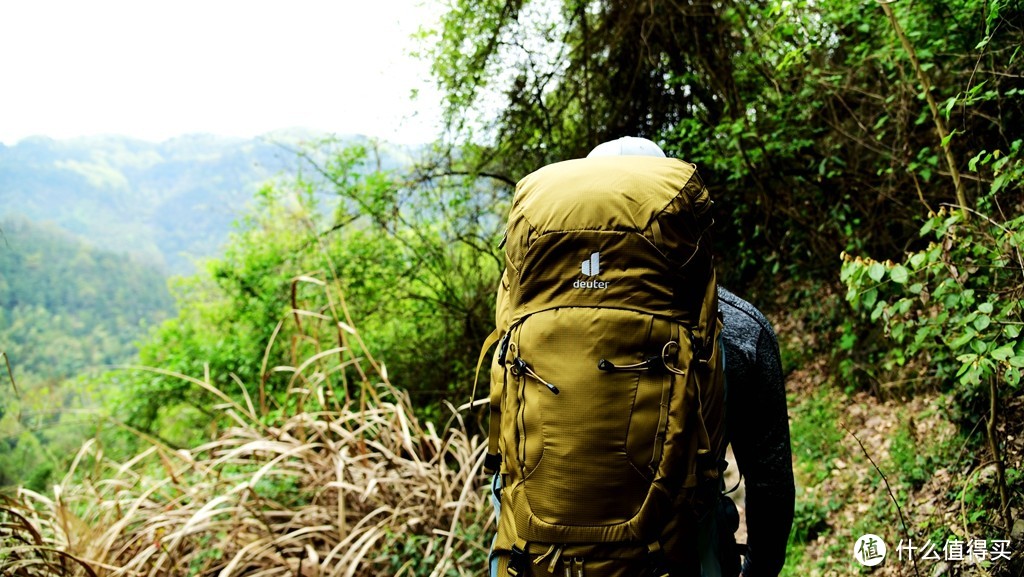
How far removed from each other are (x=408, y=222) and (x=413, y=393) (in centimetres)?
170

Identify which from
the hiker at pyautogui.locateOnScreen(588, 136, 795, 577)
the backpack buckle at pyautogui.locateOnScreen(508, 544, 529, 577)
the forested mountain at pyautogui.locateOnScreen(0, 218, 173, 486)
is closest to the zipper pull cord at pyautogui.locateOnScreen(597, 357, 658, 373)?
the hiker at pyautogui.locateOnScreen(588, 136, 795, 577)

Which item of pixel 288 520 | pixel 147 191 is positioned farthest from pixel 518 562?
pixel 147 191

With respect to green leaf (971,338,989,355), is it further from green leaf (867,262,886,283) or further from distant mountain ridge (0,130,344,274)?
distant mountain ridge (0,130,344,274)

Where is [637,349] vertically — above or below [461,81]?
below

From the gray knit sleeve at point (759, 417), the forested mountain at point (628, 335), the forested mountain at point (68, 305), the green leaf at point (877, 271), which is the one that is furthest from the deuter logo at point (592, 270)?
the forested mountain at point (68, 305)

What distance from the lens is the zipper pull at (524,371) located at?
3.93 feet

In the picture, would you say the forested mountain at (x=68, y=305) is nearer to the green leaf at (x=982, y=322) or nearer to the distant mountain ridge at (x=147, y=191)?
the green leaf at (x=982, y=322)

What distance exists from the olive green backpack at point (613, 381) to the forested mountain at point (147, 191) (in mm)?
54715

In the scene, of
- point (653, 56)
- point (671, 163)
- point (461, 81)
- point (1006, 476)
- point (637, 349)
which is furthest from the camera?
point (461, 81)

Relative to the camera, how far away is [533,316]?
126cm

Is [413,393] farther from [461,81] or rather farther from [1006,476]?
[1006,476]

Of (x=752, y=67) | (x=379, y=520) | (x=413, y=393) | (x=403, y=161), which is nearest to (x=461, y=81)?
(x=403, y=161)

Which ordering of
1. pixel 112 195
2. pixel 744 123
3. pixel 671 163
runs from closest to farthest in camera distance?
pixel 671 163, pixel 744 123, pixel 112 195

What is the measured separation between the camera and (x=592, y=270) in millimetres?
1224
